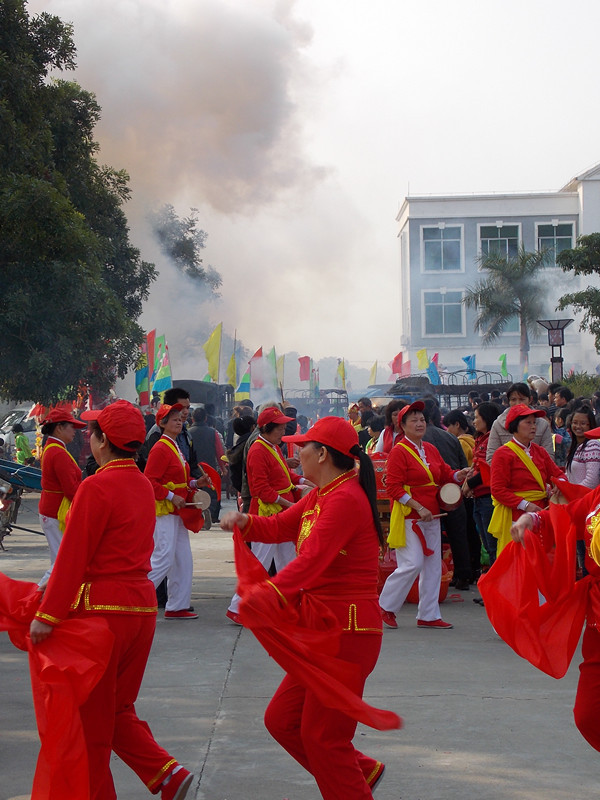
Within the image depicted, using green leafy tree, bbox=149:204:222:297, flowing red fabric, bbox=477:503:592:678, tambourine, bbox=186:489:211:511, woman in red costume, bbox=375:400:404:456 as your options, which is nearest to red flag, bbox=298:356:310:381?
green leafy tree, bbox=149:204:222:297

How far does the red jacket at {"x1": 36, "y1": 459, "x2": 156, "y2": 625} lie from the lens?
364cm

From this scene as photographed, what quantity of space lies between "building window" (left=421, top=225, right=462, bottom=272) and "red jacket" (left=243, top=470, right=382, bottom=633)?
58374 millimetres

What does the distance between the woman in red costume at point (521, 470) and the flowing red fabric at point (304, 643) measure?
3.89 metres

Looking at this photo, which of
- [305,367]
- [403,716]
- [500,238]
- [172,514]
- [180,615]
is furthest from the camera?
[500,238]

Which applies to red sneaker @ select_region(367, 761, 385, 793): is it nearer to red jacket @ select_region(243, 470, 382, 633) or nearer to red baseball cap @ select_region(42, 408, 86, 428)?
red jacket @ select_region(243, 470, 382, 633)

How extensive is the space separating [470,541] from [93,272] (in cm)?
853

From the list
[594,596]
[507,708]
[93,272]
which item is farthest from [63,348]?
[594,596]

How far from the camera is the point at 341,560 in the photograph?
3703mm

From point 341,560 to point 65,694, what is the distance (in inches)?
43.2

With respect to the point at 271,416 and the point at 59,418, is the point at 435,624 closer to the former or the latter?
the point at 271,416

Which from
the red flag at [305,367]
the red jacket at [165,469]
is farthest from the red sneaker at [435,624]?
the red flag at [305,367]

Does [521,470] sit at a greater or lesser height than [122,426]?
lesser

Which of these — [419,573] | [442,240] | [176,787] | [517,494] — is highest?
[442,240]

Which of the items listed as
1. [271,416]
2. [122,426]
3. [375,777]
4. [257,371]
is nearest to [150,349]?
[257,371]
